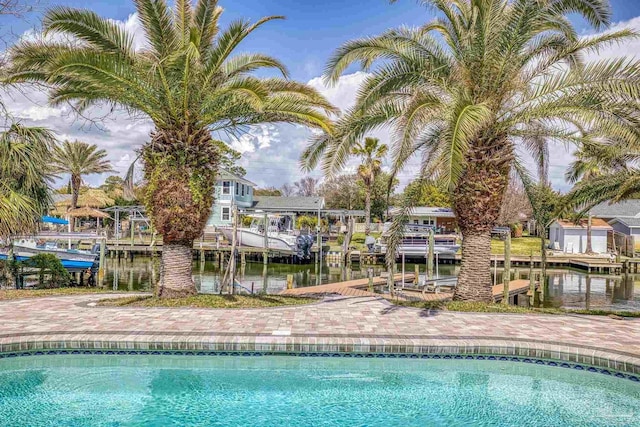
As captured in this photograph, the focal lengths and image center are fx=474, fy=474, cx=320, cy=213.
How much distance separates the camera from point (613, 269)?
3169 cm

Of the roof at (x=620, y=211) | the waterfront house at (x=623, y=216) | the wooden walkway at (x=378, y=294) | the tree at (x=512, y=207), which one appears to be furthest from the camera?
the roof at (x=620, y=211)

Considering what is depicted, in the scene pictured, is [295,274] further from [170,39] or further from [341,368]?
[341,368]

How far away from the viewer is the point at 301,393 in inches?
277

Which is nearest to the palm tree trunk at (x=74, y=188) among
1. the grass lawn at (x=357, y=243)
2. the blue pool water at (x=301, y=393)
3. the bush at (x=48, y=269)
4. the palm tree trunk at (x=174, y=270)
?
the grass lawn at (x=357, y=243)

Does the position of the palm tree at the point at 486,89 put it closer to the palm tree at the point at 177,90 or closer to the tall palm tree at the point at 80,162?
the palm tree at the point at 177,90

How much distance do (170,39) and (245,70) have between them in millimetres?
1873

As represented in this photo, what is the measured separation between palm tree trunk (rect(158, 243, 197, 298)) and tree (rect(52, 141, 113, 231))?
31306mm

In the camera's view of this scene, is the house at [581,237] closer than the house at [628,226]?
No

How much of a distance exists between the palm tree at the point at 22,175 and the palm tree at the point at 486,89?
731 cm

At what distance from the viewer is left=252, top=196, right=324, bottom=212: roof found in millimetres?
53513

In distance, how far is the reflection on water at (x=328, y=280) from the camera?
69.7 feet

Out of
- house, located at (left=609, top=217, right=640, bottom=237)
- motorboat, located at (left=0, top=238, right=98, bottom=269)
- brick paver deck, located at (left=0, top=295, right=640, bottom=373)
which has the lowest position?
brick paver deck, located at (left=0, top=295, right=640, bottom=373)

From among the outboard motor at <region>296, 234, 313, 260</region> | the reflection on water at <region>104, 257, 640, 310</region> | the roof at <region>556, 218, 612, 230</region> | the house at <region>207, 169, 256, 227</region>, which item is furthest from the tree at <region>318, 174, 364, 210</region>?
the outboard motor at <region>296, 234, 313, 260</region>

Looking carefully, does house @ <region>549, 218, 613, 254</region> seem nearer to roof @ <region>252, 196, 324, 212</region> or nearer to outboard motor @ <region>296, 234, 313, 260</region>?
outboard motor @ <region>296, 234, 313, 260</region>
